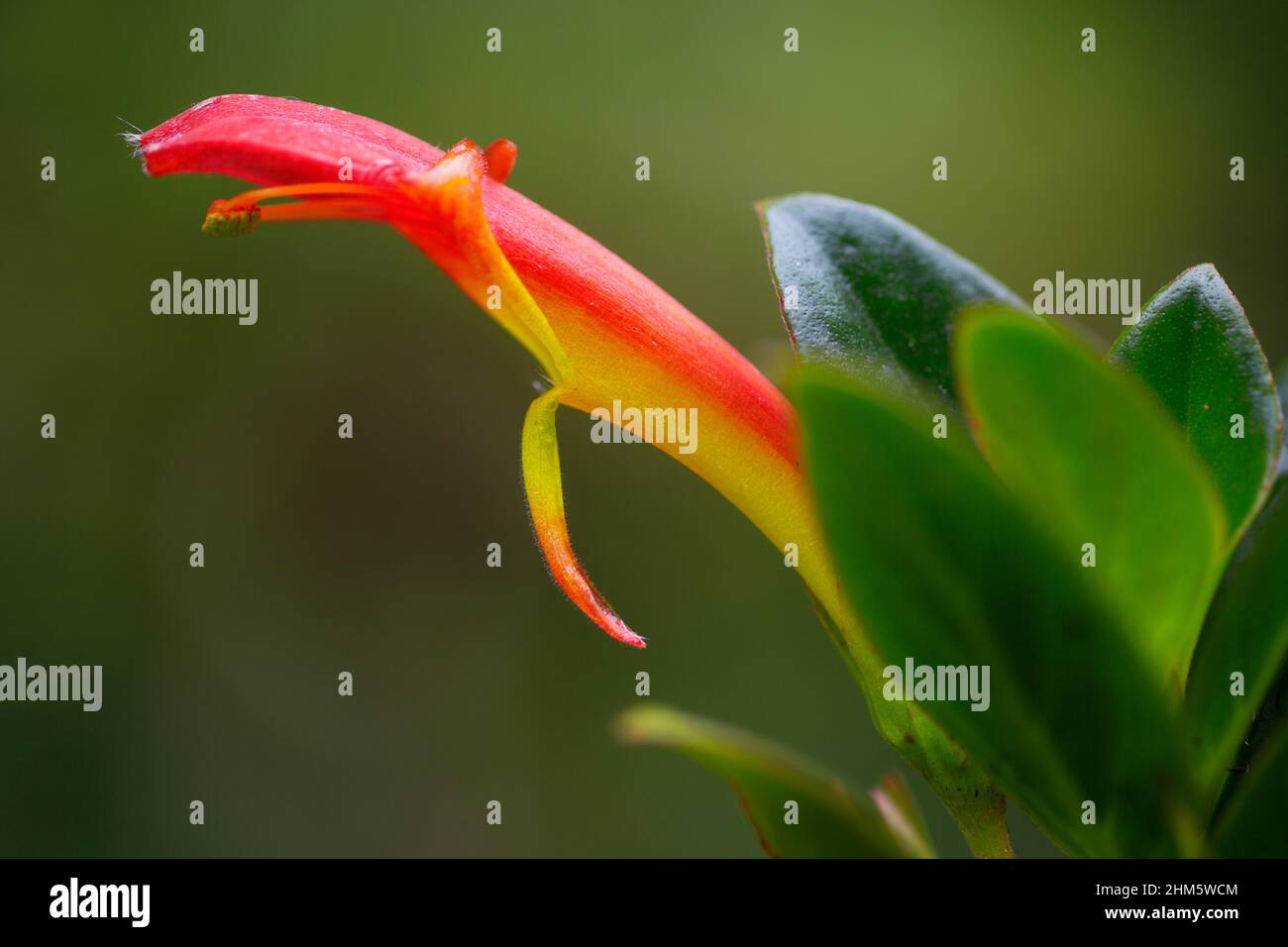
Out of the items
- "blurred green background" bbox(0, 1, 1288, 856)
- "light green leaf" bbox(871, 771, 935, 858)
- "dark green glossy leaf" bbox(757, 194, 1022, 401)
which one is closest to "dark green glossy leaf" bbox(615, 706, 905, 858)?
"light green leaf" bbox(871, 771, 935, 858)

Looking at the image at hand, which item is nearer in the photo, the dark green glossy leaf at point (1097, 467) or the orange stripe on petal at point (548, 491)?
the dark green glossy leaf at point (1097, 467)

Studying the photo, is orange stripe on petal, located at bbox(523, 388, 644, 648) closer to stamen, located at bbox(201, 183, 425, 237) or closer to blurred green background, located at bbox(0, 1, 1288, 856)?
stamen, located at bbox(201, 183, 425, 237)

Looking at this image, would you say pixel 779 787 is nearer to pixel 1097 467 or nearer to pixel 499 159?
pixel 1097 467

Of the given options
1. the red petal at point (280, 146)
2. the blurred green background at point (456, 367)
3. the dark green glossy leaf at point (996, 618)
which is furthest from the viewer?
the blurred green background at point (456, 367)

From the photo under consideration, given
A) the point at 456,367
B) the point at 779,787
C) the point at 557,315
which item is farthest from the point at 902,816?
the point at 456,367

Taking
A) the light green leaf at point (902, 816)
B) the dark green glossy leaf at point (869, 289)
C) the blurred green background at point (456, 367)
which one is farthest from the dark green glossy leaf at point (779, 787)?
the blurred green background at point (456, 367)

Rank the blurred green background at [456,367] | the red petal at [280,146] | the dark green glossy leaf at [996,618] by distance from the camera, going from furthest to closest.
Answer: the blurred green background at [456,367]
the red petal at [280,146]
the dark green glossy leaf at [996,618]

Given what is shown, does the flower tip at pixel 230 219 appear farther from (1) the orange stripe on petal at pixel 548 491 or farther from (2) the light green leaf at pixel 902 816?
(2) the light green leaf at pixel 902 816
